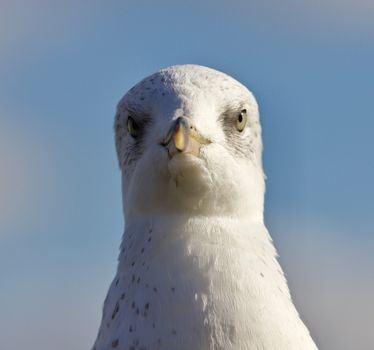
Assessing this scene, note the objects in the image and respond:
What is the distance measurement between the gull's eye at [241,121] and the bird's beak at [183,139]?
59cm

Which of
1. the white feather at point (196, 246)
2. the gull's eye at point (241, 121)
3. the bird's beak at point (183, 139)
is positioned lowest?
the white feather at point (196, 246)

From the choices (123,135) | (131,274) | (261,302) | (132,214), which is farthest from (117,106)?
(261,302)

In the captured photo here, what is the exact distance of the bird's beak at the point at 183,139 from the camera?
5.49m

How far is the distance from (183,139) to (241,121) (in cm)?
99

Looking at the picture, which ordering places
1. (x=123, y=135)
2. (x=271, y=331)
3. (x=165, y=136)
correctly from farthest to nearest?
(x=123, y=135), (x=165, y=136), (x=271, y=331)

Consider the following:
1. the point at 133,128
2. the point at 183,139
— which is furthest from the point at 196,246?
the point at 133,128

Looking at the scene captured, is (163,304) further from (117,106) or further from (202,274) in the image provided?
(117,106)

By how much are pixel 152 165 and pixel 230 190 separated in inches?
19.9

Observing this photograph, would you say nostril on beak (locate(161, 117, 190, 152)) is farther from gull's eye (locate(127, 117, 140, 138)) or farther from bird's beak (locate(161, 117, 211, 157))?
gull's eye (locate(127, 117, 140, 138))

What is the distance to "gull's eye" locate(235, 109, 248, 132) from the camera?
6.31 meters

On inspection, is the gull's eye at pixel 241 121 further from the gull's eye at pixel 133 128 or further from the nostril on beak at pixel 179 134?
the nostril on beak at pixel 179 134

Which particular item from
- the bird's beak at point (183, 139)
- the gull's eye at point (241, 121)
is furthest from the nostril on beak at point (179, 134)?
the gull's eye at point (241, 121)

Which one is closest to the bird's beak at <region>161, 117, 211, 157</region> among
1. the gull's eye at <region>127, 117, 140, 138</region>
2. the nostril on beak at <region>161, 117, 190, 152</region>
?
the nostril on beak at <region>161, 117, 190, 152</region>

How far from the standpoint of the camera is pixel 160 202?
5.89 m
